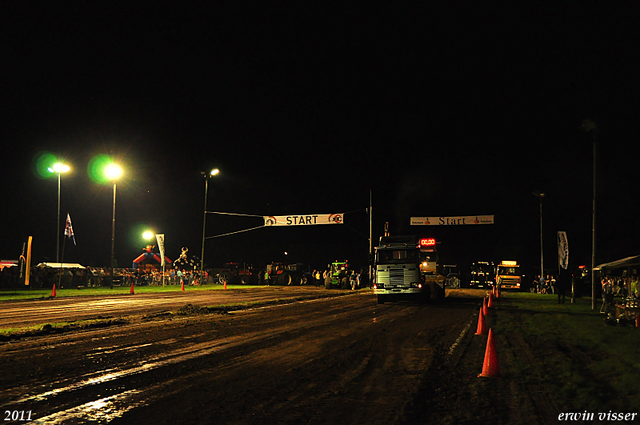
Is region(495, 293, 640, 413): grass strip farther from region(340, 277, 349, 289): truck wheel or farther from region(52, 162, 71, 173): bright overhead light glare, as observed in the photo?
region(52, 162, 71, 173): bright overhead light glare

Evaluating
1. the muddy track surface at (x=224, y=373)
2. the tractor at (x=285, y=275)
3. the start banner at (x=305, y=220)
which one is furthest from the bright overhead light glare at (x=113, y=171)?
the muddy track surface at (x=224, y=373)

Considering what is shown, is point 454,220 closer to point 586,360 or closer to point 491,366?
point 586,360

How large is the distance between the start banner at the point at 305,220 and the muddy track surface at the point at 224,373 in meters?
35.3

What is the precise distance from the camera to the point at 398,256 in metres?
24.7

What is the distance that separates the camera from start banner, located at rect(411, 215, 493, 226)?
174ft

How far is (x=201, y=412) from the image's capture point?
599 cm

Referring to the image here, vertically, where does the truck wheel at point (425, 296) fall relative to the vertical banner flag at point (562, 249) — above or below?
below

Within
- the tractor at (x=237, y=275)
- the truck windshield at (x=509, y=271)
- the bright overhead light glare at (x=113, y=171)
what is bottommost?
the tractor at (x=237, y=275)

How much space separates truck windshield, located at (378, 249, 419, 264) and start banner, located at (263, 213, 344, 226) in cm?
2552

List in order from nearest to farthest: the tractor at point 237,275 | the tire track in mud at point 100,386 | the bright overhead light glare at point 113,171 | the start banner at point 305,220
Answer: the tire track in mud at point 100,386
the bright overhead light glare at point 113,171
the start banner at point 305,220
the tractor at point 237,275

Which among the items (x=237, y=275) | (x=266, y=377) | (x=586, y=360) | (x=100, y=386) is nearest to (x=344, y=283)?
(x=237, y=275)

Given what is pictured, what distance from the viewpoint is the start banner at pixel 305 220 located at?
166 ft

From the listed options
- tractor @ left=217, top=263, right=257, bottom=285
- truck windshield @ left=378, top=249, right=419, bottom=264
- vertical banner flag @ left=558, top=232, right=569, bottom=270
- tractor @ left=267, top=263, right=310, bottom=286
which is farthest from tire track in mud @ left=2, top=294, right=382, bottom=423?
tractor @ left=217, top=263, right=257, bottom=285

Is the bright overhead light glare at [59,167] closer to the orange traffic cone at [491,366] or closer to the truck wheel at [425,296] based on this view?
the truck wheel at [425,296]
